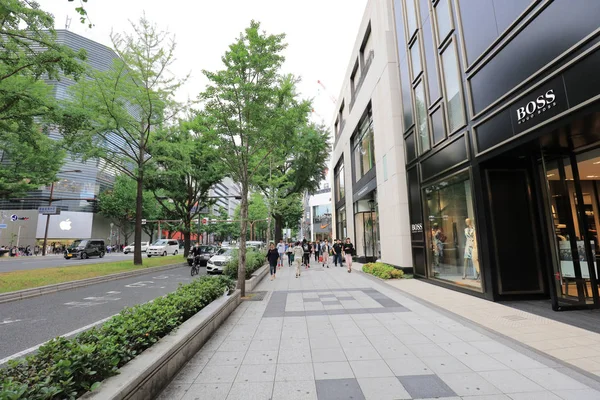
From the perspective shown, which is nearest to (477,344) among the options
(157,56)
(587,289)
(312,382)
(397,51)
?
(312,382)

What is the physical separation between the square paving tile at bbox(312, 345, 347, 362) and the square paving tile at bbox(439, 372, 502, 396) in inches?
55.5

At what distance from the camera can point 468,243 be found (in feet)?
29.0

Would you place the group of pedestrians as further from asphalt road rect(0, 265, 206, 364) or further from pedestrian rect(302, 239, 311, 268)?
asphalt road rect(0, 265, 206, 364)

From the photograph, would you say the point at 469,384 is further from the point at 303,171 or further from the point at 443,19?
the point at 303,171

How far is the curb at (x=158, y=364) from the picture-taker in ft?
8.66

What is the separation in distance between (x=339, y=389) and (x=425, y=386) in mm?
1035

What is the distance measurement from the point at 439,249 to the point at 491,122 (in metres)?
5.05

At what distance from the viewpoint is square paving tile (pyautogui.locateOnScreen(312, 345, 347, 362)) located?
433cm

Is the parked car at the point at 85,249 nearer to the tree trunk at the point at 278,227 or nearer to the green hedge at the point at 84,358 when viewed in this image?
the tree trunk at the point at 278,227

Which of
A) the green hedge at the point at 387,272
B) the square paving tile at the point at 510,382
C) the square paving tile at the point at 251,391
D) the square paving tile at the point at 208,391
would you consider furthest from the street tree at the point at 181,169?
the square paving tile at the point at 510,382

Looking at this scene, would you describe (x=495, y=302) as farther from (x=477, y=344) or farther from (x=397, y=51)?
(x=397, y=51)

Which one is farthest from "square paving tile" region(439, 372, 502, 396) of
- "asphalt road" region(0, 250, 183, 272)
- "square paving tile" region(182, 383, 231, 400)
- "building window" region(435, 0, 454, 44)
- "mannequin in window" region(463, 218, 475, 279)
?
"asphalt road" region(0, 250, 183, 272)

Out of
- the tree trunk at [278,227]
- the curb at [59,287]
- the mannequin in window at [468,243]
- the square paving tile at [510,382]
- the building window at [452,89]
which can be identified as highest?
the building window at [452,89]

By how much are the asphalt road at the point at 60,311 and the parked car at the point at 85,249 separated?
2159 centimetres
